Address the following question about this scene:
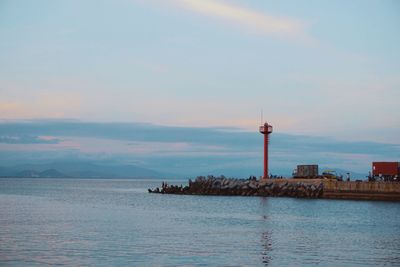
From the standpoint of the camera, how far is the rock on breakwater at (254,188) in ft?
221

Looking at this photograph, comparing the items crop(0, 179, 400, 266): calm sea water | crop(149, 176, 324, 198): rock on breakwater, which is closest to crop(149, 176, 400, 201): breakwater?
crop(149, 176, 324, 198): rock on breakwater

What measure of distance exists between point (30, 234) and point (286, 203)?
3279cm

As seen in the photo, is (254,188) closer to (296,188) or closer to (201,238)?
(296,188)

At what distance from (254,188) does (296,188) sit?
7.18 m

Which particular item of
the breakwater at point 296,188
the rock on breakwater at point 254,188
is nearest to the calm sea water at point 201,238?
the breakwater at point 296,188

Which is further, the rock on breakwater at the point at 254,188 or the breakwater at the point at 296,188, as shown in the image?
the rock on breakwater at the point at 254,188

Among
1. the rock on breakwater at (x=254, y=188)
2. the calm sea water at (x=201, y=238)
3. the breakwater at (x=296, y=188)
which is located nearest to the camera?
the calm sea water at (x=201, y=238)

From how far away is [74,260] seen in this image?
23.8 m

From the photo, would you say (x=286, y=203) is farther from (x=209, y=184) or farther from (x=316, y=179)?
(x=209, y=184)

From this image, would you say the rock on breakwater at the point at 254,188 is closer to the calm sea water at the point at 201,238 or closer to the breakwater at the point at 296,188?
the breakwater at the point at 296,188

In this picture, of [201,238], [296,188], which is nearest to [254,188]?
[296,188]

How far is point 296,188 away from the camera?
69625 millimetres

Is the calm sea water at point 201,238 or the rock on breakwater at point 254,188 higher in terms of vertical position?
the rock on breakwater at point 254,188

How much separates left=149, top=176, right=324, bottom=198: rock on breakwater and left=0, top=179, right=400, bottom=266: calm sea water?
17.2 metres
